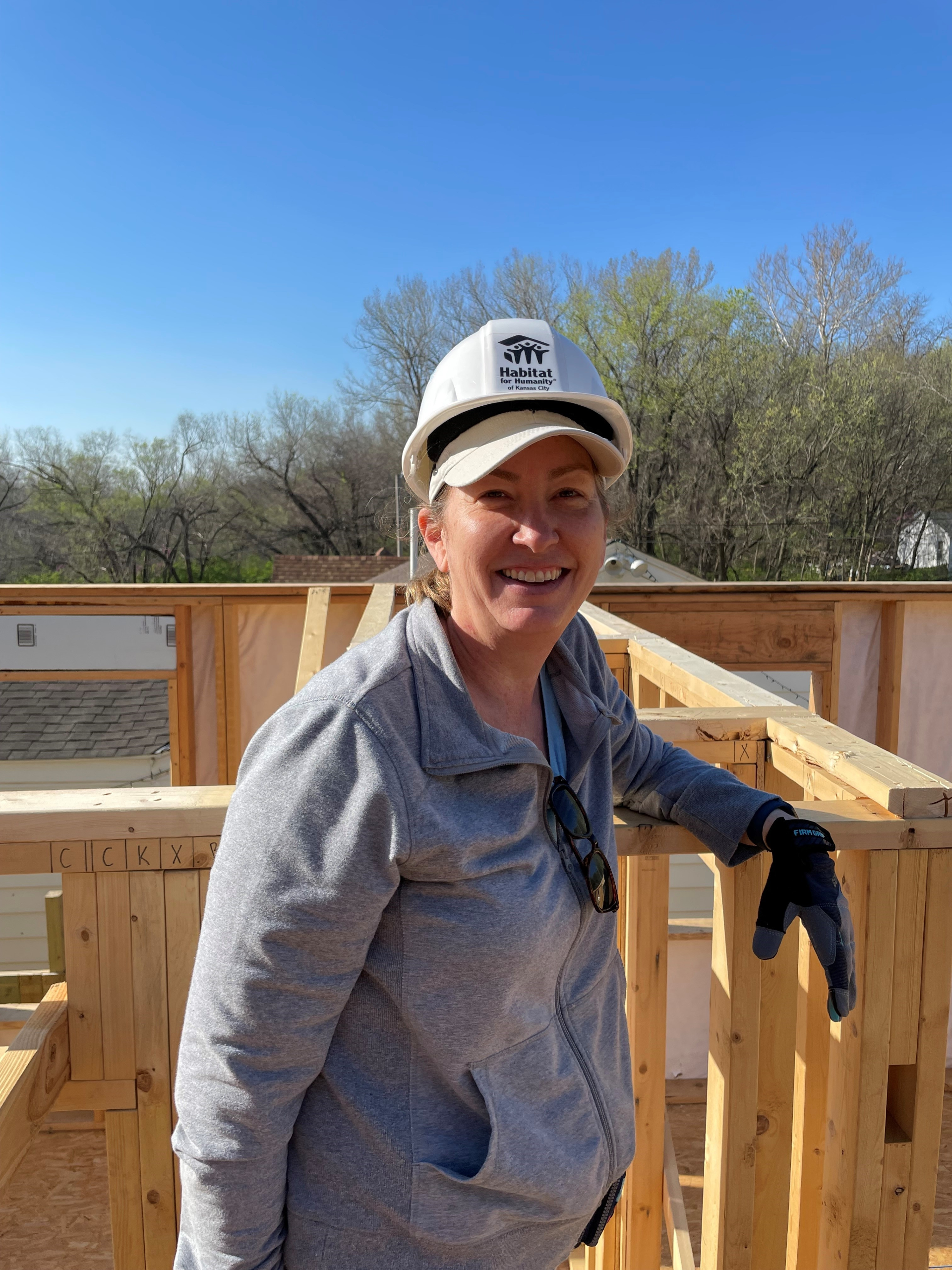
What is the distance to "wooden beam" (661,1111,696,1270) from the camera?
3.08m

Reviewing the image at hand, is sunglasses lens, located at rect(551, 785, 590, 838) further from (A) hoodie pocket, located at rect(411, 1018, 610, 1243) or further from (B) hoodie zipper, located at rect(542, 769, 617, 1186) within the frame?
(A) hoodie pocket, located at rect(411, 1018, 610, 1243)

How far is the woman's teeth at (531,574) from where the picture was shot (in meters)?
1.36

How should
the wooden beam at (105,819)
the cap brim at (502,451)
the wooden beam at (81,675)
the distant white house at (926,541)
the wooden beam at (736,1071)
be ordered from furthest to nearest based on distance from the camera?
the distant white house at (926,541), the wooden beam at (81,675), the wooden beam at (736,1071), the wooden beam at (105,819), the cap brim at (502,451)

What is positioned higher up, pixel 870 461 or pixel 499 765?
pixel 870 461

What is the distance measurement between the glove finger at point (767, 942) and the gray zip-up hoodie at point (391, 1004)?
0.34 meters

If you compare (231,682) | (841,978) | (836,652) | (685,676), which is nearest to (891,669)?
(836,652)

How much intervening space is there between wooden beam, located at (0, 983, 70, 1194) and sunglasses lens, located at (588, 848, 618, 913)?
97cm

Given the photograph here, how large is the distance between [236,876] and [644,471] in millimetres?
31468

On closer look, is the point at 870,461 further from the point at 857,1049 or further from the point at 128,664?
the point at 857,1049

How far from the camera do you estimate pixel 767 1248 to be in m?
1.89

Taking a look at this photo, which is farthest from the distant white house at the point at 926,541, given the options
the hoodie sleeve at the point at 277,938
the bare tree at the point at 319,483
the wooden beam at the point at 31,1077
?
the hoodie sleeve at the point at 277,938

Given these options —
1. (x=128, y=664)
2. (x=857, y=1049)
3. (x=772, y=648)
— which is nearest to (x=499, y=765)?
(x=857, y=1049)

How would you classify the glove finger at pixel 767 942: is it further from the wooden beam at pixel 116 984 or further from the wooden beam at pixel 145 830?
the wooden beam at pixel 116 984

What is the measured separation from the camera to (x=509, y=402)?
1387 millimetres
